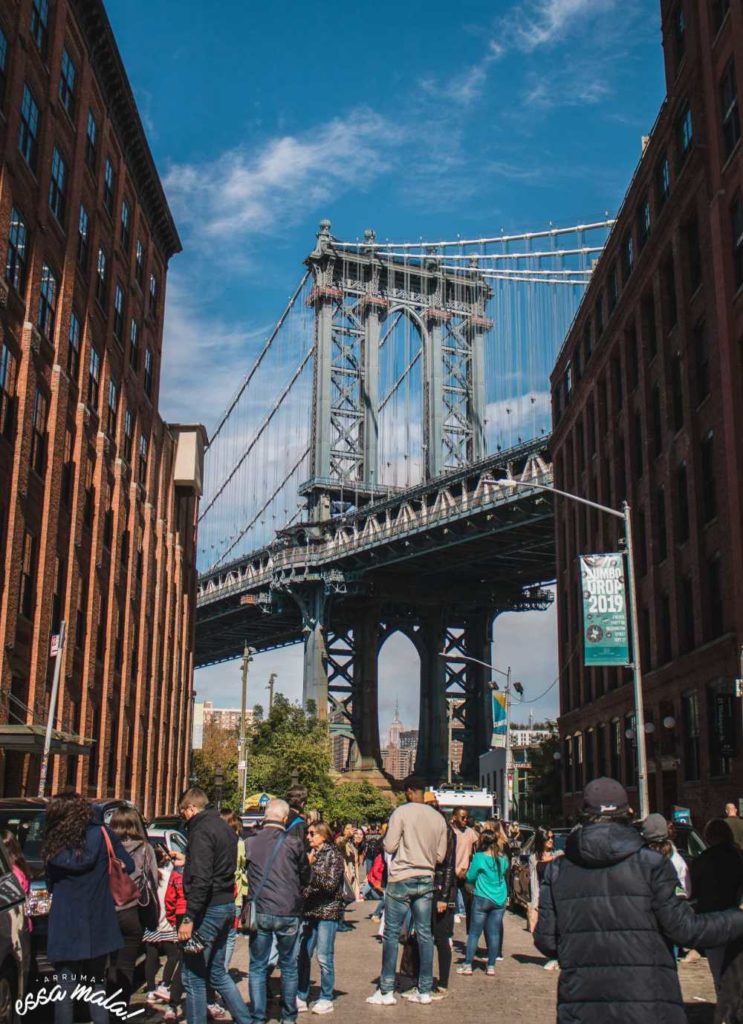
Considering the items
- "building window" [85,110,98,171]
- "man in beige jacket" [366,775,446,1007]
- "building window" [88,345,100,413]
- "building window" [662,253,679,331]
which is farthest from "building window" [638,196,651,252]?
"man in beige jacket" [366,775,446,1007]

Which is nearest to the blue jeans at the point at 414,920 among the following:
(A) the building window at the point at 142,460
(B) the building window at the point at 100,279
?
(B) the building window at the point at 100,279

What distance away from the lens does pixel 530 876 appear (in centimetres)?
2283

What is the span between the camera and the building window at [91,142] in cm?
3709

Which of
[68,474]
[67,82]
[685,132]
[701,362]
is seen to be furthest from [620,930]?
[67,82]

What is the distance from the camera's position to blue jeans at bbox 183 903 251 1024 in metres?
9.17

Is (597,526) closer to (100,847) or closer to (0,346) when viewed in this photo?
(0,346)

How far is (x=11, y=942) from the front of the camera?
7.88 meters

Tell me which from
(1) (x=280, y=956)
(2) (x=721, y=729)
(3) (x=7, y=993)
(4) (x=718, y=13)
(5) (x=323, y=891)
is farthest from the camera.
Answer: (4) (x=718, y=13)

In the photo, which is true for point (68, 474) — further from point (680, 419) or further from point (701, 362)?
point (701, 362)

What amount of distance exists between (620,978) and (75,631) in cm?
3064

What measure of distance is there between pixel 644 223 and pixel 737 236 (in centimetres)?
1049

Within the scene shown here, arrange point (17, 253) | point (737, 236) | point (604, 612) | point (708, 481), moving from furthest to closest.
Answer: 1. point (708, 481)
2. point (17, 253)
3. point (737, 236)
4. point (604, 612)

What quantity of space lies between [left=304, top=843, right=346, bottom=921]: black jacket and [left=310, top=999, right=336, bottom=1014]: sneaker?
750 millimetres

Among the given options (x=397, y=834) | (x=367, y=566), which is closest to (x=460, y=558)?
(x=367, y=566)
